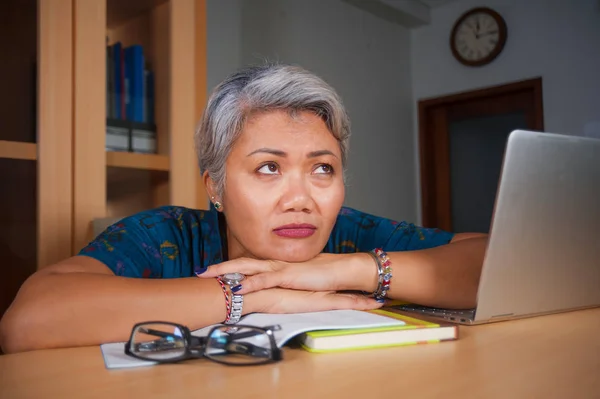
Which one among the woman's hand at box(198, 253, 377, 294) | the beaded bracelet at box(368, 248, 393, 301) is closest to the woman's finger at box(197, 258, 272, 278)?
the woman's hand at box(198, 253, 377, 294)

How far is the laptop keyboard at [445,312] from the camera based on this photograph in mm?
869

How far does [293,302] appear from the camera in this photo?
856 millimetres

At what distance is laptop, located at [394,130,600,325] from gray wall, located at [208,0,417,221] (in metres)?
2.05

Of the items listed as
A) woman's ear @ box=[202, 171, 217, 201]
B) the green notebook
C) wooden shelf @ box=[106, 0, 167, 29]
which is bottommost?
the green notebook

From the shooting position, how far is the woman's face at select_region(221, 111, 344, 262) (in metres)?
1.05

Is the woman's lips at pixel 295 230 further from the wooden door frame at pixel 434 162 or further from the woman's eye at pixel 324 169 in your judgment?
the wooden door frame at pixel 434 162

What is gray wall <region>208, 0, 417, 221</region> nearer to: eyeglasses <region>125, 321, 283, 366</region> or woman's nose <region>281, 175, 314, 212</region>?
woman's nose <region>281, 175, 314, 212</region>

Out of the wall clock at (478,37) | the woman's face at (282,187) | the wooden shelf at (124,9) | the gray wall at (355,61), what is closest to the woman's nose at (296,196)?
the woman's face at (282,187)

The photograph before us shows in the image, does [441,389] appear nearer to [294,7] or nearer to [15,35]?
[15,35]

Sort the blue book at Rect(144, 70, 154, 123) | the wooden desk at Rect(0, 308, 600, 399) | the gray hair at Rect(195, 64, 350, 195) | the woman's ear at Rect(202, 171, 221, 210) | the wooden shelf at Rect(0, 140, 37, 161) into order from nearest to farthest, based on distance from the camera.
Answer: the wooden desk at Rect(0, 308, 600, 399) < the gray hair at Rect(195, 64, 350, 195) < the woman's ear at Rect(202, 171, 221, 210) < the wooden shelf at Rect(0, 140, 37, 161) < the blue book at Rect(144, 70, 154, 123)

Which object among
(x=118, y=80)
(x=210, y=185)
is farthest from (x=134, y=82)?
(x=210, y=185)

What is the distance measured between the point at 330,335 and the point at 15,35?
132cm

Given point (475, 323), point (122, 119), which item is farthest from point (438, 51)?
point (475, 323)

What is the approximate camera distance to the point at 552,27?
3.59m
